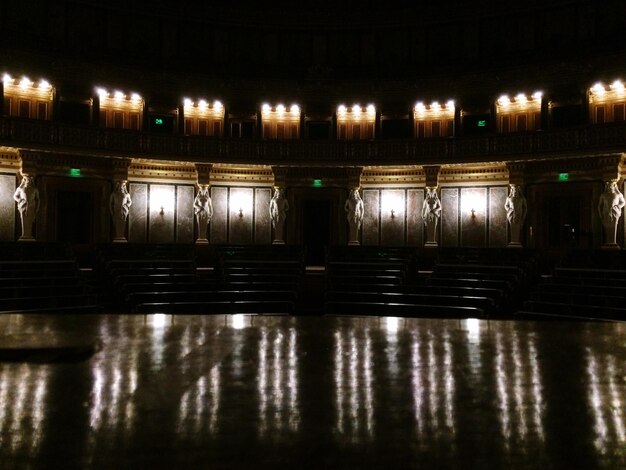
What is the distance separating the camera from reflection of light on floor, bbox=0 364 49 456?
12.2 ft

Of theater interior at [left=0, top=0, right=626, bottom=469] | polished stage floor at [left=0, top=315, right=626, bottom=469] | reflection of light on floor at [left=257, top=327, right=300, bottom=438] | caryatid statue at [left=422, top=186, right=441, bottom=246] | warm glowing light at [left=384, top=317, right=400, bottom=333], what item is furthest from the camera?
caryatid statue at [left=422, top=186, right=441, bottom=246]

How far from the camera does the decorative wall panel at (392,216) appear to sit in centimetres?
2550

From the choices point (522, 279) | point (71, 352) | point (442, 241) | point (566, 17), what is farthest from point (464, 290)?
point (566, 17)

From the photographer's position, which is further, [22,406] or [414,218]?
[414,218]

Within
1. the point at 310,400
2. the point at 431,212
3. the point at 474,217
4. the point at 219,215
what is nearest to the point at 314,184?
the point at 219,215

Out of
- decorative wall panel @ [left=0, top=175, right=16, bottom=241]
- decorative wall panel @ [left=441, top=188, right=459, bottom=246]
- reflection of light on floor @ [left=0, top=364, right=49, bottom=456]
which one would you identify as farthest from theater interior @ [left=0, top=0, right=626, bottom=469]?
reflection of light on floor @ [left=0, top=364, right=49, bottom=456]

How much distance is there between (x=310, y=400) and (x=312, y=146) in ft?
68.1

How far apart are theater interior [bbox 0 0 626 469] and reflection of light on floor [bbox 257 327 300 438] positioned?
0.14m

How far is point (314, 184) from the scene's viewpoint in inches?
1006

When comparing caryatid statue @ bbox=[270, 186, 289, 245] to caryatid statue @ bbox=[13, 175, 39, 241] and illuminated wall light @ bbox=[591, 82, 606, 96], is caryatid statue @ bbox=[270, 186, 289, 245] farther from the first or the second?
illuminated wall light @ bbox=[591, 82, 606, 96]

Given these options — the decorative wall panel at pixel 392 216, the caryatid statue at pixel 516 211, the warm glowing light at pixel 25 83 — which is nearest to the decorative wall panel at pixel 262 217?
Answer: the decorative wall panel at pixel 392 216

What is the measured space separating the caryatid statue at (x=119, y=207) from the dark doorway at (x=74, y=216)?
123 cm

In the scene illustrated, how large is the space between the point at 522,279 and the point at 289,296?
7.07 meters

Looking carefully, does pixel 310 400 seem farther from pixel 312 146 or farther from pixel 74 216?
pixel 74 216
